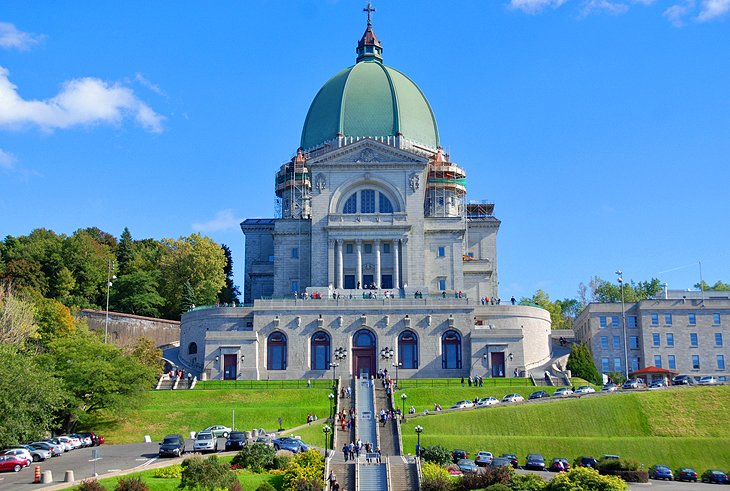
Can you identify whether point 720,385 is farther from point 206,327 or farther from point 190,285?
point 190,285

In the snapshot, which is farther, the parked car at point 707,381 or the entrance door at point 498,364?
the entrance door at point 498,364

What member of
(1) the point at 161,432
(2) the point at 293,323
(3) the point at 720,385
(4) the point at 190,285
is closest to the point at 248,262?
(4) the point at 190,285

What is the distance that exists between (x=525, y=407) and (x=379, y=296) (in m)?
25.7

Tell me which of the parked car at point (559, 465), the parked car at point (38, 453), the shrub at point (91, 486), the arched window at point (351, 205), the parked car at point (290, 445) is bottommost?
the parked car at point (559, 465)

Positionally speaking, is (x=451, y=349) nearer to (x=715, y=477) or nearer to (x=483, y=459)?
(x=483, y=459)

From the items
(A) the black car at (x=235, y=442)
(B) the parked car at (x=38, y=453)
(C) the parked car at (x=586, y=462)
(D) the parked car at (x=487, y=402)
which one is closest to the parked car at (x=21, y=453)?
(B) the parked car at (x=38, y=453)

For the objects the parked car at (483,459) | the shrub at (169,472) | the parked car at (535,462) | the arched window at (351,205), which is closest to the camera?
the shrub at (169,472)

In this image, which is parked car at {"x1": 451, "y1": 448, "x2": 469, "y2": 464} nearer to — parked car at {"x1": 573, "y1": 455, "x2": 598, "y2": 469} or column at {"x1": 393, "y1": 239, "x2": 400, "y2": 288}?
parked car at {"x1": 573, "y1": 455, "x2": 598, "y2": 469}

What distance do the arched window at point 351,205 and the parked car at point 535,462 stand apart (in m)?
43.9

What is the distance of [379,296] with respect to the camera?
93.1 m

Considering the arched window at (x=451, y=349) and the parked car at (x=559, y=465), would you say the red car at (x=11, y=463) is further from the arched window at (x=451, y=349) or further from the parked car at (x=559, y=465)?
the arched window at (x=451, y=349)

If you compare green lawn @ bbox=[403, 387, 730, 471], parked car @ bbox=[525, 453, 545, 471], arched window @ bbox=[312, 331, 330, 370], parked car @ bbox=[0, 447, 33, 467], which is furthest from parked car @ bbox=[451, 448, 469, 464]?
arched window @ bbox=[312, 331, 330, 370]

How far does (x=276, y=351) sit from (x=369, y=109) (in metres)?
33.3

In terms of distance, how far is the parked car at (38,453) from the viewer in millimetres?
59031
